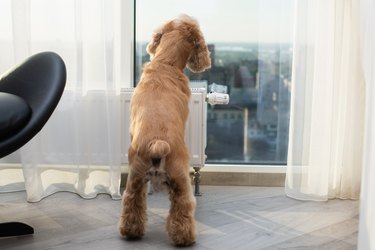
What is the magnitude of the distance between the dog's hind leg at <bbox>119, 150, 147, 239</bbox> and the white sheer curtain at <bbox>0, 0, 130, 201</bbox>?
640 millimetres

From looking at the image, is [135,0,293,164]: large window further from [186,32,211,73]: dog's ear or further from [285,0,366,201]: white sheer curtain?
[186,32,211,73]: dog's ear

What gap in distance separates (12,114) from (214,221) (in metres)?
1.09

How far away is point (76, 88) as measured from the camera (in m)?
2.63

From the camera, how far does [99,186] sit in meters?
2.74

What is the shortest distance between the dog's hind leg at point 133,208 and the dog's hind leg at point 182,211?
0.45 feet

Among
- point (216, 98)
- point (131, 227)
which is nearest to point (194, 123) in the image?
point (216, 98)

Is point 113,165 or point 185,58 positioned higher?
point 185,58

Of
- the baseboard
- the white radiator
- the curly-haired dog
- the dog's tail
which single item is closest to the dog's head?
the curly-haired dog

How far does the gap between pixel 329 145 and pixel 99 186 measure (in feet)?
4.39

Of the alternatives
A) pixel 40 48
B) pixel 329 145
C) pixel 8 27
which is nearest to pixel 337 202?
pixel 329 145

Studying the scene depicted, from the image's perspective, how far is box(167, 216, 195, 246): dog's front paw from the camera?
1967 mm

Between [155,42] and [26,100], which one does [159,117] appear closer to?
[155,42]

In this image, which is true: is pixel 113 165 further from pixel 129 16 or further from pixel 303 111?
pixel 303 111

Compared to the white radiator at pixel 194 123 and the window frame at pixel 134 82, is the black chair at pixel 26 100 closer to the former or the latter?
the white radiator at pixel 194 123
